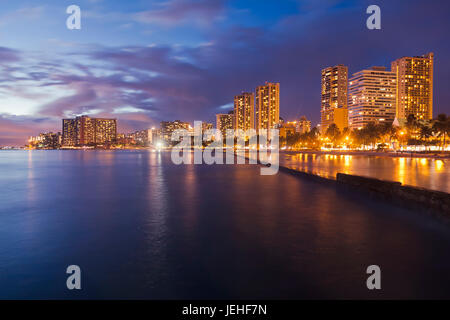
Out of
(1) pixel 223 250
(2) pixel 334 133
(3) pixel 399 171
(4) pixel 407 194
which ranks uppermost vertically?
(2) pixel 334 133

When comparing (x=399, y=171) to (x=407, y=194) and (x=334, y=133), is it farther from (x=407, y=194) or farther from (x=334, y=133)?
(x=334, y=133)

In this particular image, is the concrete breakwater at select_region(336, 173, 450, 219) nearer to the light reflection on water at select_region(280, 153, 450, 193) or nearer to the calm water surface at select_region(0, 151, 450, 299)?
the calm water surface at select_region(0, 151, 450, 299)

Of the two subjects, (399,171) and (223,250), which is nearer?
(223,250)

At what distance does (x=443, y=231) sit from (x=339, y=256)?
11.4ft

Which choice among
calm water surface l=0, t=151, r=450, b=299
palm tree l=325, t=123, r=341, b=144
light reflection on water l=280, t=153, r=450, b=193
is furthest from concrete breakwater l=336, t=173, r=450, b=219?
palm tree l=325, t=123, r=341, b=144

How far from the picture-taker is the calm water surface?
4816mm

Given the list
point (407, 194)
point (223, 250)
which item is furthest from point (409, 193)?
point (223, 250)

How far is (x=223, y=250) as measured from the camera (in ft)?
21.4

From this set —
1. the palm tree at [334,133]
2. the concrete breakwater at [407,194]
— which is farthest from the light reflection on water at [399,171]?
the palm tree at [334,133]

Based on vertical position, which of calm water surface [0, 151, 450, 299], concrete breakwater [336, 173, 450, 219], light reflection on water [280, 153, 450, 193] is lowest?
calm water surface [0, 151, 450, 299]

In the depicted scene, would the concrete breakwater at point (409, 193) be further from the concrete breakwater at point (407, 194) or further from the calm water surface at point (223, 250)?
the calm water surface at point (223, 250)

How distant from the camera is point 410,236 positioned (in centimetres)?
743
